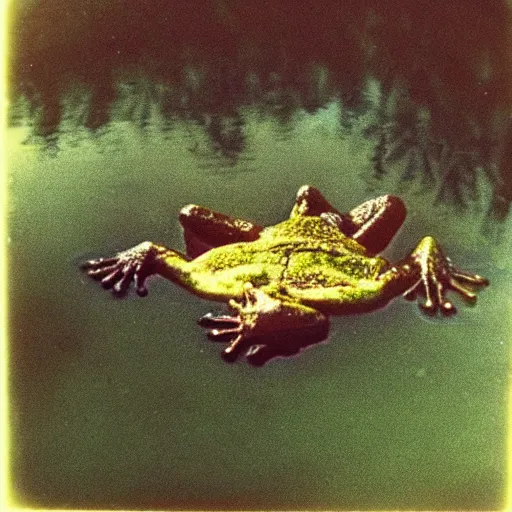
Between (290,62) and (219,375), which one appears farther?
(290,62)

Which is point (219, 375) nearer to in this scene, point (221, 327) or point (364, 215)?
point (221, 327)

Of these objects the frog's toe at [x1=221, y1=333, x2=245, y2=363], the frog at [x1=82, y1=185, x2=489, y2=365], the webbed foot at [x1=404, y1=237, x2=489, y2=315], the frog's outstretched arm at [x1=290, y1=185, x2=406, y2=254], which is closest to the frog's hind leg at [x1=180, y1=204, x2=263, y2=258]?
the frog at [x1=82, y1=185, x2=489, y2=365]

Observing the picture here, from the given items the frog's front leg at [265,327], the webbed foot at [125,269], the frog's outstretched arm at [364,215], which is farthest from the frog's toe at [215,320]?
the frog's outstretched arm at [364,215]

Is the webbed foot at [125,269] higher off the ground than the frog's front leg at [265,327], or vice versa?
the webbed foot at [125,269]

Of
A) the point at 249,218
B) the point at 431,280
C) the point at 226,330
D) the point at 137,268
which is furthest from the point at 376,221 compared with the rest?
the point at 137,268

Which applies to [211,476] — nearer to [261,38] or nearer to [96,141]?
[96,141]

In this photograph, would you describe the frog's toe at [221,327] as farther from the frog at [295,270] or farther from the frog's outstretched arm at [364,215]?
the frog's outstretched arm at [364,215]

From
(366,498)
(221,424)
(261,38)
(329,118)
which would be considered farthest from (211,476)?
(261,38)
